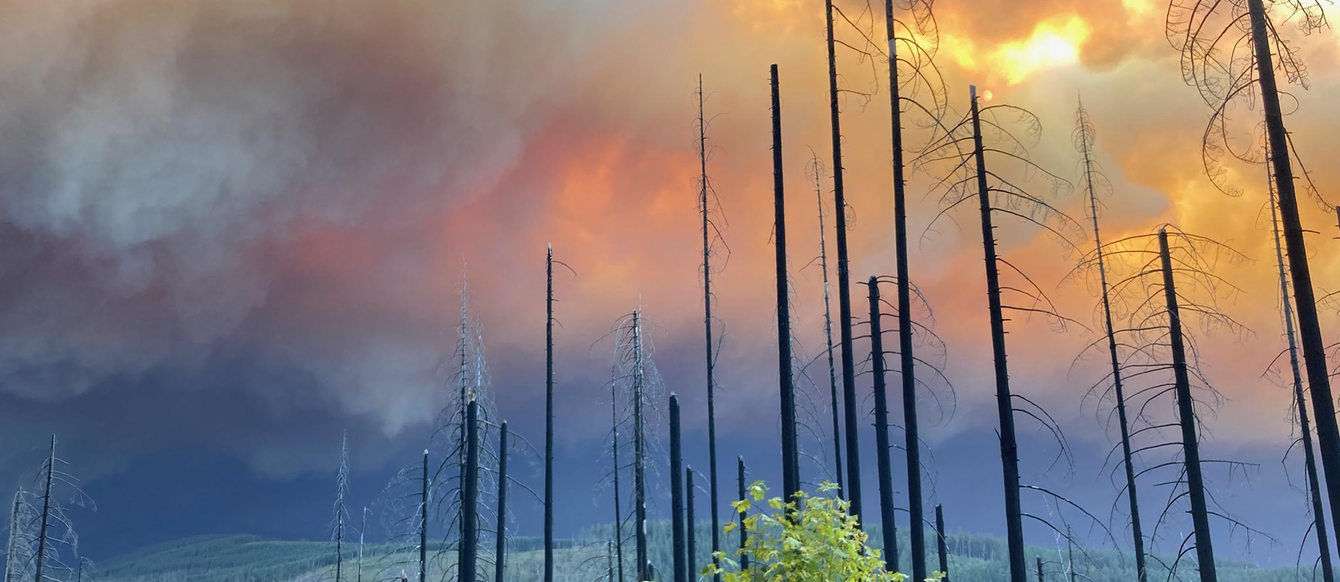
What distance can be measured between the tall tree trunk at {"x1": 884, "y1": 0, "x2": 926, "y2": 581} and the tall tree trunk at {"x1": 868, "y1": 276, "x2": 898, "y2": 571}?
571 mm

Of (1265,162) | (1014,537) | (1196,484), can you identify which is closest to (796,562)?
(1014,537)

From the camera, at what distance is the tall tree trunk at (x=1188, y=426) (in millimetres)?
21469

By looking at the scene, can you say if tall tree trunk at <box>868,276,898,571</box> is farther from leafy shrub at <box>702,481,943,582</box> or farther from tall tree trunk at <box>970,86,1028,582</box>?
leafy shrub at <box>702,481,943,582</box>

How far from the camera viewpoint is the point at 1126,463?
3083cm

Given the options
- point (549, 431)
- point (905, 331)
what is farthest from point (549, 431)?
point (905, 331)

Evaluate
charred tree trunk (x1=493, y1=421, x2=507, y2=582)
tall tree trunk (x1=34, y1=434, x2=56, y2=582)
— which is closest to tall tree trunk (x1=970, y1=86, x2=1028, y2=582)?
charred tree trunk (x1=493, y1=421, x2=507, y2=582)

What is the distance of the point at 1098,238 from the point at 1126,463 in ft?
29.0

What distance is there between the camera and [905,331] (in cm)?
2130

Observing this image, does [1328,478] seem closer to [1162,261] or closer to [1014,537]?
[1014,537]

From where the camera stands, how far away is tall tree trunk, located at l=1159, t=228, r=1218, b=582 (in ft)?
70.4

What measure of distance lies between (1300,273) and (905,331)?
804 cm

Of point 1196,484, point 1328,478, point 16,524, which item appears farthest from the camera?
point 16,524

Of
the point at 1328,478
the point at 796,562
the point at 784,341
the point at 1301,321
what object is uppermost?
the point at 784,341

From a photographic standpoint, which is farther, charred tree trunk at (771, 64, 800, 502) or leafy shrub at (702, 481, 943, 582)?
charred tree trunk at (771, 64, 800, 502)
